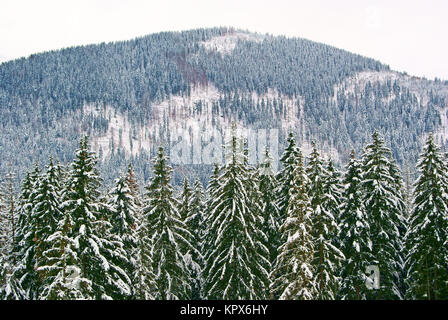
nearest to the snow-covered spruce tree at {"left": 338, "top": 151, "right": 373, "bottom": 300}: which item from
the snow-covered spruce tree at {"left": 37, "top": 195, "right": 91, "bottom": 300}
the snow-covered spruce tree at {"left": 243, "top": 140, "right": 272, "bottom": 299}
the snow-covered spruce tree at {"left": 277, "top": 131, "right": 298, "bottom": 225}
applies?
the snow-covered spruce tree at {"left": 277, "top": 131, "right": 298, "bottom": 225}

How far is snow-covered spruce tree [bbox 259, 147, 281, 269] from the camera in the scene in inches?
1351

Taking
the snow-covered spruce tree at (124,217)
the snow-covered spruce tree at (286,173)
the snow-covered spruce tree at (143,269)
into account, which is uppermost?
the snow-covered spruce tree at (286,173)

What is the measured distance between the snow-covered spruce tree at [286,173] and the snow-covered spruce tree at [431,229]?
9158mm

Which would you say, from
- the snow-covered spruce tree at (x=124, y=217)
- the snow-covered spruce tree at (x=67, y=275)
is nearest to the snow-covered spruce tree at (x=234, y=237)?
the snow-covered spruce tree at (x=124, y=217)

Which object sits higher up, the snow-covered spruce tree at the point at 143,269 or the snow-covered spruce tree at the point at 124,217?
the snow-covered spruce tree at the point at 124,217

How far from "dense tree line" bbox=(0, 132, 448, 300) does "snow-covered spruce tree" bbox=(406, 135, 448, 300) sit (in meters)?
0.07

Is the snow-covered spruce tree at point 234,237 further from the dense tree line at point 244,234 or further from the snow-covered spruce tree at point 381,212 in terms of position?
the snow-covered spruce tree at point 381,212

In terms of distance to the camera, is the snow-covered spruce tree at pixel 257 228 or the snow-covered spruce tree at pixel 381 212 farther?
the snow-covered spruce tree at pixel 381 212

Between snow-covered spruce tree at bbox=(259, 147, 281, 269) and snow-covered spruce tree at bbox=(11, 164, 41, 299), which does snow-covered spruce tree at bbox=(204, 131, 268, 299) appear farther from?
snow-covered spruce tree at bbox=(11, 164, 41, 299)

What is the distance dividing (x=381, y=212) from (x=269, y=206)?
8.64 m

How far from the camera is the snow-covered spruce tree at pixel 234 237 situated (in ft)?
92.7

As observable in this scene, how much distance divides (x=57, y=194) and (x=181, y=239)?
996 centimetres

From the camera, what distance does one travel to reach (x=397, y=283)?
1347 inches
